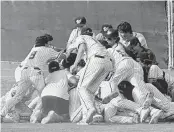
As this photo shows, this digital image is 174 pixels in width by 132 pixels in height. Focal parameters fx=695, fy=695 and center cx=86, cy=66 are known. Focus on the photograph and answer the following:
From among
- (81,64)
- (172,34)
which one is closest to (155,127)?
(81,64)

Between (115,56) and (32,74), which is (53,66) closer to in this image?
(32,74)

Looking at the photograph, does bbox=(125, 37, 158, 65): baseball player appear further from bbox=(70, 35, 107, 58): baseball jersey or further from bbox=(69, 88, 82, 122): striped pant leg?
bbox=(69, 88, 82, 122): striped pant leg

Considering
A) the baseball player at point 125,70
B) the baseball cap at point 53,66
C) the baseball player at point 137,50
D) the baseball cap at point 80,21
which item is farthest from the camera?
the baseball cap at point 80,21

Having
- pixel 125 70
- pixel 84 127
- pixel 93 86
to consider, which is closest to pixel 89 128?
pixel 84 127

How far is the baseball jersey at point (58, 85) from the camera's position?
1158 cm

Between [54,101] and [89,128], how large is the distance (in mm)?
1489

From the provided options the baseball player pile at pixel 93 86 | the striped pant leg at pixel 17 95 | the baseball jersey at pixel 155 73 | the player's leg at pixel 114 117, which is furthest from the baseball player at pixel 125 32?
the striped pant leg at pixel 17 95

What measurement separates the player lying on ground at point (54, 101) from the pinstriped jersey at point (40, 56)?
315 mm

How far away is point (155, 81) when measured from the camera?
1223 centimetres

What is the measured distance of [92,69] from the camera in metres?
11.1

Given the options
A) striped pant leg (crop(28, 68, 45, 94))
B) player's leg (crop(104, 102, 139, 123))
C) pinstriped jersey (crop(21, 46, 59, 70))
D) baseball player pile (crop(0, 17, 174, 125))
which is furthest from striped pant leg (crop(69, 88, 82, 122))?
pinstriped jersey (crop(21, 46, 59, 70))

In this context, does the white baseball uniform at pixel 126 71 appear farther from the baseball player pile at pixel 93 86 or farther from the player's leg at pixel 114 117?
the player's leg at pixel 114 117

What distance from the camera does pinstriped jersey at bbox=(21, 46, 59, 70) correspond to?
12.2m

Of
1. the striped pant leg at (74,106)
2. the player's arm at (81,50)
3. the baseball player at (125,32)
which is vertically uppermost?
the baseball player at (125,32)
